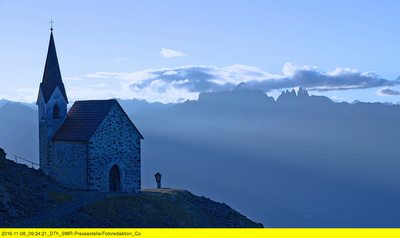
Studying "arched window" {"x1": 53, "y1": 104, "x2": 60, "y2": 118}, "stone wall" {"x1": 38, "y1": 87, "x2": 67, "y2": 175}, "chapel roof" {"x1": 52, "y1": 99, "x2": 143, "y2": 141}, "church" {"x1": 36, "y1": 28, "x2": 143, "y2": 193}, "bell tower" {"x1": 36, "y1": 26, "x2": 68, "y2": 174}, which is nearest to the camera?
"church" {"x1": 36, "y1": 28, "x2": 143, "y2": 193}

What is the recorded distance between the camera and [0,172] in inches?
1380

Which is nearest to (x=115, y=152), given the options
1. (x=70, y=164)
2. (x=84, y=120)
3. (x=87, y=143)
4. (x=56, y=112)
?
(x=87, y=143)

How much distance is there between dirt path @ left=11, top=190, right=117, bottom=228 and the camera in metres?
27.7

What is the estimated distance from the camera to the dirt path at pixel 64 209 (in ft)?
90.9

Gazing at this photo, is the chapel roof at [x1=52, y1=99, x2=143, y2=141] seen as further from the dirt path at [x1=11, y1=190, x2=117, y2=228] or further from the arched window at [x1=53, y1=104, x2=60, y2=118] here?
the dirt path at [x1=11, y1=190, x2=117, y2=228]

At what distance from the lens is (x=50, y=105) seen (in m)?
47.2

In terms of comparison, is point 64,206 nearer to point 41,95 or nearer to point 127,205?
point 127,205

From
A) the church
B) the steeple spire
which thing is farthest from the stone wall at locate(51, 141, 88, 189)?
the steeple spire

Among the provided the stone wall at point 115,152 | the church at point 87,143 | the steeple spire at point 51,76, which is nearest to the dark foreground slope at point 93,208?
the church at point 87,143

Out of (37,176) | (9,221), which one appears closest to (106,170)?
(37,176)

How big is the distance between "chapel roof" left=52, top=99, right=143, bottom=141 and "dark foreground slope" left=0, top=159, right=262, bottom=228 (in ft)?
15.0

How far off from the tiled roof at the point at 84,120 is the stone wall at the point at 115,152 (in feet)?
1.84

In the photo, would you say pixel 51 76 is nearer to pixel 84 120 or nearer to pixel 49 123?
pixel 49 123

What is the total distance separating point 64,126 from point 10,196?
16117 mm
